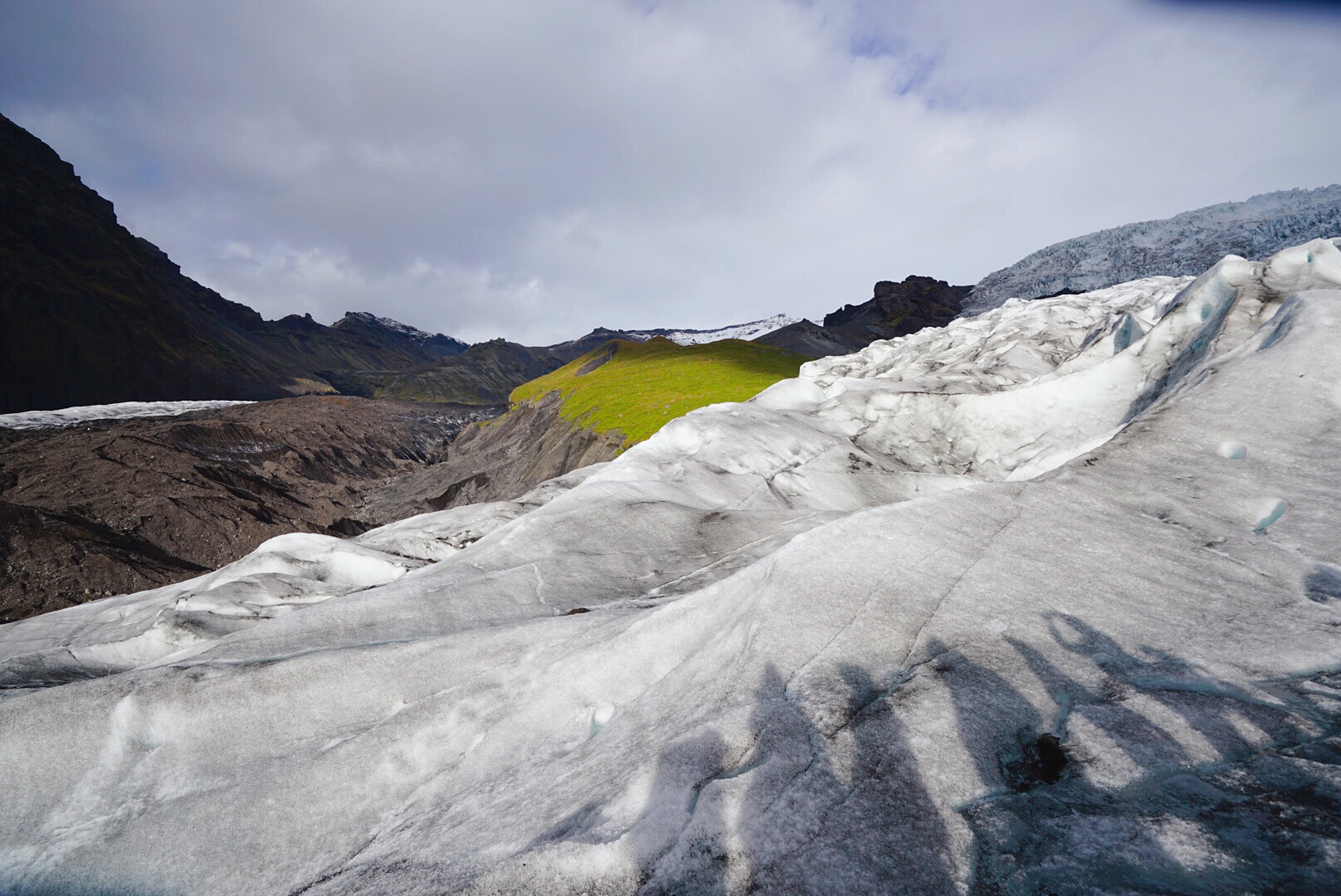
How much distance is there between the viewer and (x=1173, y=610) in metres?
5.86

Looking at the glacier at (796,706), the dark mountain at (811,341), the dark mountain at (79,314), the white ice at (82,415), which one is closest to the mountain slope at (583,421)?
the dark mountain at (811,341)

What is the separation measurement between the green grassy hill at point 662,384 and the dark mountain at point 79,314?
212ft

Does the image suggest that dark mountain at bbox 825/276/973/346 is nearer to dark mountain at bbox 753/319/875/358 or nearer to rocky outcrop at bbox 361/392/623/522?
dark mountain at bbox 753/319/875/358

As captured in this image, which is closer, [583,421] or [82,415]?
[583,421]

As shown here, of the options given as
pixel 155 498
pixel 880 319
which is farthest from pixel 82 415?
pixel 880 319

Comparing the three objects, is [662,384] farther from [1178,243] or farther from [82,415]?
[1178,243]

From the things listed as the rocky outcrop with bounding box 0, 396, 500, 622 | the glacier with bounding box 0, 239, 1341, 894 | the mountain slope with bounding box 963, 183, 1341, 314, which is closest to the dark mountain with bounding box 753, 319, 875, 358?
the mountain slope with bounding box 963, 183, 1341, 314

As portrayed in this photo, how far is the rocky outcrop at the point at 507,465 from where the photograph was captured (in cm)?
4556

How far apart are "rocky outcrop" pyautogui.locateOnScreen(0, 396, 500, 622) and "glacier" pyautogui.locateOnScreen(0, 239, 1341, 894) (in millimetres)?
21989

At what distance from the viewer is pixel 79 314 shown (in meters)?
85.1

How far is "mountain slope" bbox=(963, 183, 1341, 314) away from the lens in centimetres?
10300

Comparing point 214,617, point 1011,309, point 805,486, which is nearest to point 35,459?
point 214,617

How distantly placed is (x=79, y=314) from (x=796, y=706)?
126 meters

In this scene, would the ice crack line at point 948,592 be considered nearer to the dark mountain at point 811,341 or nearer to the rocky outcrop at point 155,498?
the rocky outcrop at point 155,498
